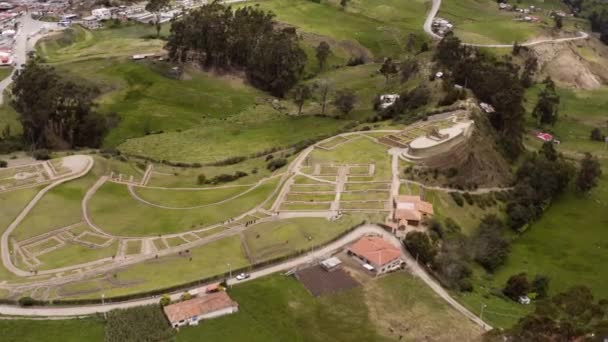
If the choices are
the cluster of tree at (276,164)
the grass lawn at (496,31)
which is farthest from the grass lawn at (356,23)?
the cluster of tree at (276,164)

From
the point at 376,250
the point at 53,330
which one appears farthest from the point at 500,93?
the point at 53,330

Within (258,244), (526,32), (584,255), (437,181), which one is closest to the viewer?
(258,244)

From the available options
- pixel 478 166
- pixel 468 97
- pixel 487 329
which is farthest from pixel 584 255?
pixel 468 97

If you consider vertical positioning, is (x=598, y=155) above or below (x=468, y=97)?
below

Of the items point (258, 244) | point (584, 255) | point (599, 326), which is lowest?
point (584, 255)

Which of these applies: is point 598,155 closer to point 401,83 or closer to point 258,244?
point 401,83

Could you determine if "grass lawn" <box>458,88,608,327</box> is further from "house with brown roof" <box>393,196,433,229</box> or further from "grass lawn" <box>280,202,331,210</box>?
"grass lawn" <box>280,202,331,210</box>

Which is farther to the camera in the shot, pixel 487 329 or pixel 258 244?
pixel 258 244
